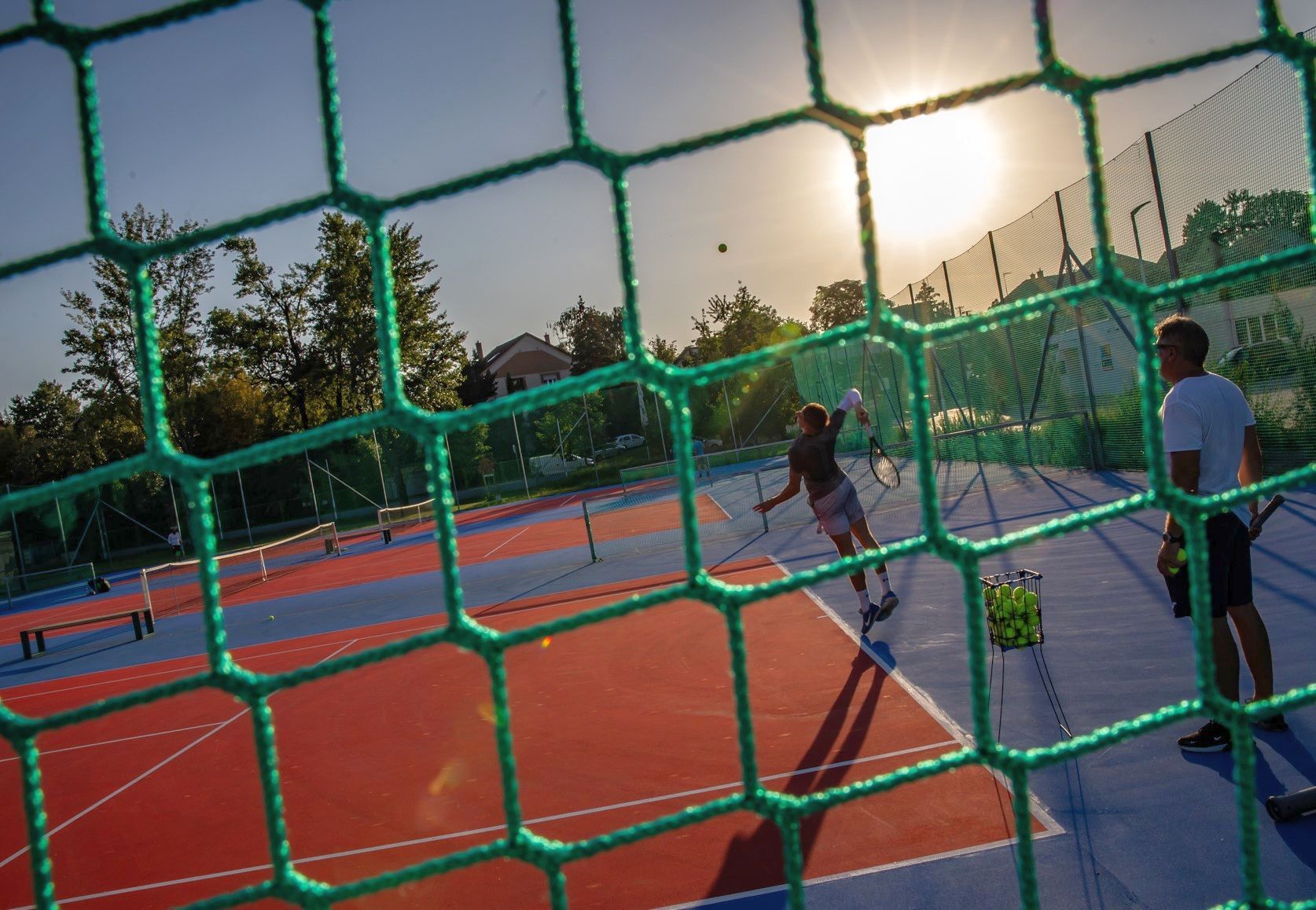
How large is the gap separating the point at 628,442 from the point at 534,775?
A: 21.3 metres

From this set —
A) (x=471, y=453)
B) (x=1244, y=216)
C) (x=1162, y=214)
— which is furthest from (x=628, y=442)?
(x=1244, y=216)

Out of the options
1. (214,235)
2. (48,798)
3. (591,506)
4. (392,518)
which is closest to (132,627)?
(48,798)

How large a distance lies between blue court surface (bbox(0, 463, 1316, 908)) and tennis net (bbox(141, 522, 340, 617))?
368 cm

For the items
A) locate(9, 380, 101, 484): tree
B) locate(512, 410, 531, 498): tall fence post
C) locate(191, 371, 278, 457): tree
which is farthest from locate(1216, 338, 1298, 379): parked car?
locate(9, 380, 101, 484): tree

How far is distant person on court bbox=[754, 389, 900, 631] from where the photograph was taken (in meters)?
6.19

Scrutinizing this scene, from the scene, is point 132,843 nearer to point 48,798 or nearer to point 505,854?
point 48,798

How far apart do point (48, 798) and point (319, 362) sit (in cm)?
2824

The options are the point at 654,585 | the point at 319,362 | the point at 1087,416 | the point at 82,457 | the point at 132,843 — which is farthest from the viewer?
the point at 319,362

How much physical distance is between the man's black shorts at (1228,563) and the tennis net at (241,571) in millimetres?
13560

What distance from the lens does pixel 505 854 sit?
1.69m

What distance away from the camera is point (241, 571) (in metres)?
20.0

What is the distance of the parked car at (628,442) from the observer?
84.6 feet

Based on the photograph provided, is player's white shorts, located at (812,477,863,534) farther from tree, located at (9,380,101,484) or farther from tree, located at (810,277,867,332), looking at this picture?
tree, located at (810,277,867,332)

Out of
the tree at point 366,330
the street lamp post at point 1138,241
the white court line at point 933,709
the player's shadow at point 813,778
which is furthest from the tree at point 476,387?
the player's shadow at point 813,778
